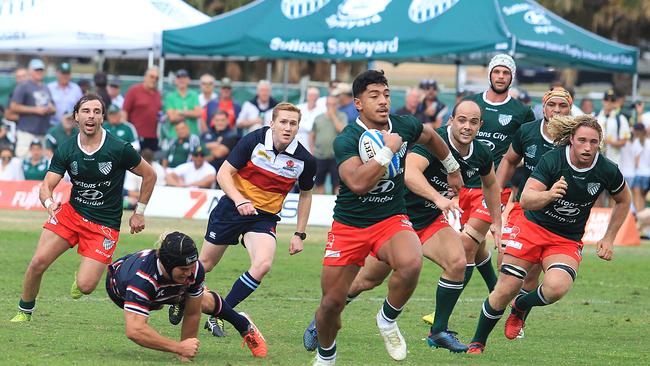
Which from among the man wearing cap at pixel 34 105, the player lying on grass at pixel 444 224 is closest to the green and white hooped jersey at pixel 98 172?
the player lying on grass at pixel 444 224

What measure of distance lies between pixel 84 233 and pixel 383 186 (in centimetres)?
322

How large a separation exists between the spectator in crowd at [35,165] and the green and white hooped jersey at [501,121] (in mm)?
11280

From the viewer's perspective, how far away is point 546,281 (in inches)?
395

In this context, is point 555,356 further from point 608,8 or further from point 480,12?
point 608,8

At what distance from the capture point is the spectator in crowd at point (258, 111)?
74.3 feet

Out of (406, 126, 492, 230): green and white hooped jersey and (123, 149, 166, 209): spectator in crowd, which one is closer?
(406, 126, 492, 230): green and white hooped jersey

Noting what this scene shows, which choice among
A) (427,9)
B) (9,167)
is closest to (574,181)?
(427,9)

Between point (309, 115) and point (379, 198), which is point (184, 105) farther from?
point (379, 198)

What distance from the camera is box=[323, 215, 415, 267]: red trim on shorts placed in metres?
9.20

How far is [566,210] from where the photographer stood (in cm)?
1019

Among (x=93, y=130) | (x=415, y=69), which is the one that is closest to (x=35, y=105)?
(x=93, y=130)

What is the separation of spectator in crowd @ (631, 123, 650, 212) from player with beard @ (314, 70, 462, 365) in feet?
46.9

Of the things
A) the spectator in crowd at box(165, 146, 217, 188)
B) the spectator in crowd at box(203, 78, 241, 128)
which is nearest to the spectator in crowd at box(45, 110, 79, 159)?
the spectator in crowd at box(165, 146, 217, 188)

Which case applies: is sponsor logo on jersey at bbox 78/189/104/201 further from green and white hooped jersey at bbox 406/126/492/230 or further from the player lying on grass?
green and white hooped jersey at bbox 406/126/492/230
